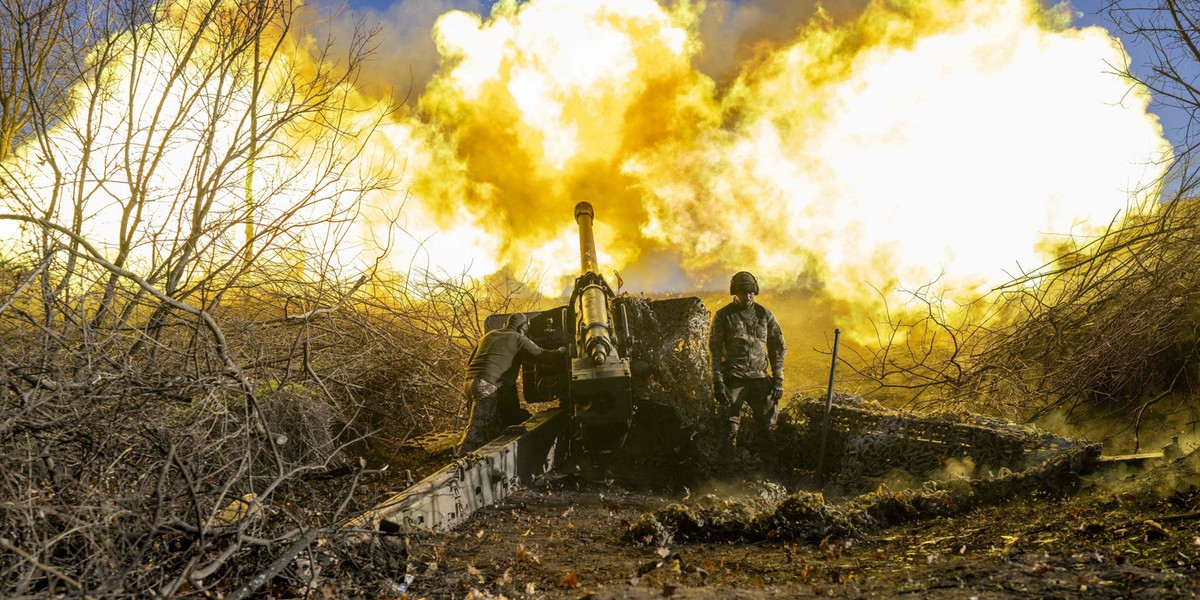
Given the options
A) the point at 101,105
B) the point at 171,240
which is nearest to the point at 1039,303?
the point at 171,240

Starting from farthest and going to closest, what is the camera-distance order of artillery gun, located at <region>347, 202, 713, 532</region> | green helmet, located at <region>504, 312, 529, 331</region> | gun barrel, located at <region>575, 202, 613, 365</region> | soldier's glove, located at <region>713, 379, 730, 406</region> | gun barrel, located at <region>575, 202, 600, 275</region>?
gun barrel, located at <region>575, 202, 600, 275</region>
soldier's glove, located at <region>713, 379, 730, 406</region>
green helmet, located at <region>504, 312, 529, 331</region>
gun barrel, located at <region>575, 202, 613, 365</region>
artillery gun, located at <region>347, 202, 713, 532</region>

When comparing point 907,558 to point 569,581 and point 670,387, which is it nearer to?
point 569,581

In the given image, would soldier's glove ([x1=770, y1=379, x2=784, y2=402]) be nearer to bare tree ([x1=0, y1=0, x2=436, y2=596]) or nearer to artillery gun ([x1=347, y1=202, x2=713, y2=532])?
artillery gun ([x1=347, y1=202, x2=713, y2=532])

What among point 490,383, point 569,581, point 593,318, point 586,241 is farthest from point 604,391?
point 569,581

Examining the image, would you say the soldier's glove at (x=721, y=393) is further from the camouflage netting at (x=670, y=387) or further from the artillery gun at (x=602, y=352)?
the artillery gun at (x=602, y=352)

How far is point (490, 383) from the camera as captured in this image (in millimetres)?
8422

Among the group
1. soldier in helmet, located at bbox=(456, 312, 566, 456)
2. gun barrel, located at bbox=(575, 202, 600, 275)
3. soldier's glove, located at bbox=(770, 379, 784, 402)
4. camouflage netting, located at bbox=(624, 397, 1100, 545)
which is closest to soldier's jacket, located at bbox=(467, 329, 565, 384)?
soldier in helmet, located at bbox=(456, 312, 566, 456)

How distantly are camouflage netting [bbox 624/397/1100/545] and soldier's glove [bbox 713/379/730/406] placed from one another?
162 cm

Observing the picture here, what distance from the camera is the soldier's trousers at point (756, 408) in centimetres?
919

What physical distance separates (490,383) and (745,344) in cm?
301

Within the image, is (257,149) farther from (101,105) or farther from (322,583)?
(322,583)

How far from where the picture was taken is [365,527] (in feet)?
15.6

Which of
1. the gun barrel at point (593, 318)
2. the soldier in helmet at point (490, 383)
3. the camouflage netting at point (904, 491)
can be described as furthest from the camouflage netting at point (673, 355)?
the camouflage netting at point (904, 491)

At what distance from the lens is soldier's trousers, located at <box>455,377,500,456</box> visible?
837cm
